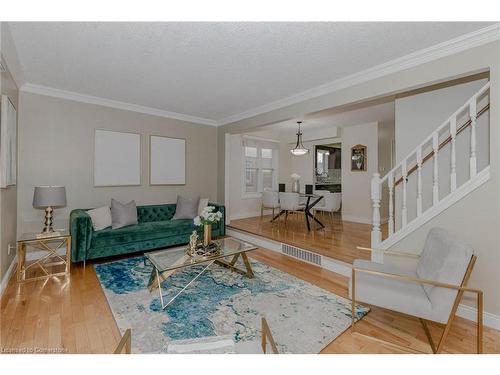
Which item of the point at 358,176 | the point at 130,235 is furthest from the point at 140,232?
the point at 358,176

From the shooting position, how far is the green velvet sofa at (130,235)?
3330 mm

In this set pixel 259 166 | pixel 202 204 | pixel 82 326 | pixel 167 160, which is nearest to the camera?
pixel 82 326

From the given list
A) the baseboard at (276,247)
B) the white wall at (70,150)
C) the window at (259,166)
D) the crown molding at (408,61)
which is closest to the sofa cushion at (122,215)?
the white wall at (70,150)

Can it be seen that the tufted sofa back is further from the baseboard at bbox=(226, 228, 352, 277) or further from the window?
the window

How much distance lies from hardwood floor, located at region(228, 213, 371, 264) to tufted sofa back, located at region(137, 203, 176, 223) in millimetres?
1395

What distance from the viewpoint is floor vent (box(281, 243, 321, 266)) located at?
3.60 metres

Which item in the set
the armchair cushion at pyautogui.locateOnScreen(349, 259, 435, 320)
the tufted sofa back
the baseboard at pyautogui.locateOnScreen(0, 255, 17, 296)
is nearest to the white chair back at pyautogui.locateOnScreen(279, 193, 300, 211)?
the tufted sofa back

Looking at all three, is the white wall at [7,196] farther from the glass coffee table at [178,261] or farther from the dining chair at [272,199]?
the dining chair at [272,199]

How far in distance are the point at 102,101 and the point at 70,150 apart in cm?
100

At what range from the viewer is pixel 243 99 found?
162 inches

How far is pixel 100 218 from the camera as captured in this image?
3660 mm

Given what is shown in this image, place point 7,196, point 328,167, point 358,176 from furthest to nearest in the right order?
point 328,167
point 358,176
point 7,196

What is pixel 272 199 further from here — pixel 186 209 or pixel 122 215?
pixel 122 215
